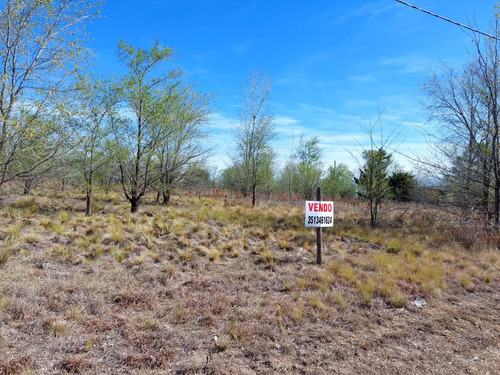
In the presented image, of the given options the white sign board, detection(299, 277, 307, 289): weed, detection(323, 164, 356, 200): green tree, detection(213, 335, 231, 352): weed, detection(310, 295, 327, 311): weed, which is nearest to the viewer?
detection(213, 335, 231, 352): weed

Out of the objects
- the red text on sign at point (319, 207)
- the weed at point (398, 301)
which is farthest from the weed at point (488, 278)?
the red text on sign at point (319, 207)

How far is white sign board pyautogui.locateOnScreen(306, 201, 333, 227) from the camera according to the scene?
6.20 m

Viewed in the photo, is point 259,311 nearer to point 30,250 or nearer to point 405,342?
point 405,342

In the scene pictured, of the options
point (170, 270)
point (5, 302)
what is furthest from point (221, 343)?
point (5, 302)

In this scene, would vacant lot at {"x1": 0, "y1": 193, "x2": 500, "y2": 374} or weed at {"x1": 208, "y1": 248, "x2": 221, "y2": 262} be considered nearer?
vacant lot at {"x1": 0, "y1": 193, "x2": 500, "y2": 374}

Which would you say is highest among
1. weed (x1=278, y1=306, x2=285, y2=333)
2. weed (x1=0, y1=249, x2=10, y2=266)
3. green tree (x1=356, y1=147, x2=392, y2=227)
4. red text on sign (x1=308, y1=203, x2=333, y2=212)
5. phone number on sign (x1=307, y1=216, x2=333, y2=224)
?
green tree (x1=356, y1=147, x2=392, y2=227)

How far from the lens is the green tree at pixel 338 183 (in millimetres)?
24625

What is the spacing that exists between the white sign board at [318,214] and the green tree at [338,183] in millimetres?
17341

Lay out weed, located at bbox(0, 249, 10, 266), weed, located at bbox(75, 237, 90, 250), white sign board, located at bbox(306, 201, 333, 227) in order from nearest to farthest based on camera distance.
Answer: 1. weed, located at bbox(0, 249, 10, 266)
2. weed, located at bbox(75, 237, 90, 250)
3. white sign board, located at bbox(306, 201, 333, 227)

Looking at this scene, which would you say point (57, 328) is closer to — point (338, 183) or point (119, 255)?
point (119, 255)

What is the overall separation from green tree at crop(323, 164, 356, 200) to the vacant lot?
16877 millimetres

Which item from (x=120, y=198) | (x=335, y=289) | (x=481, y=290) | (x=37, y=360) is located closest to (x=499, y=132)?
(x=481, y=290)

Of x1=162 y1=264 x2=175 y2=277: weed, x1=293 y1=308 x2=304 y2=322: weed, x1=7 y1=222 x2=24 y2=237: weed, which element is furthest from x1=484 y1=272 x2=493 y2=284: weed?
x1=7 y1=222 x2=24 y2=237: weed

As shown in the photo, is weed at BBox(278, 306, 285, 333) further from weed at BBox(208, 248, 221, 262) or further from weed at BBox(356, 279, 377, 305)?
weed at BBox(208, 248, 221, 262)
